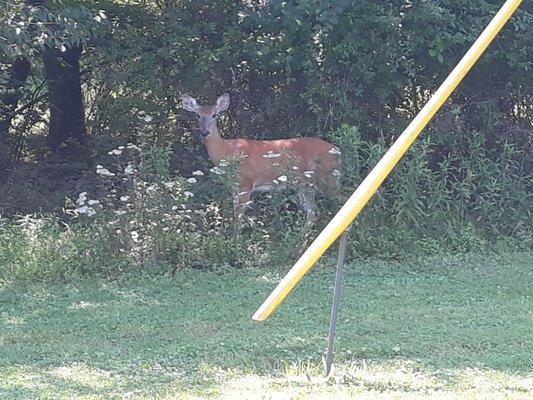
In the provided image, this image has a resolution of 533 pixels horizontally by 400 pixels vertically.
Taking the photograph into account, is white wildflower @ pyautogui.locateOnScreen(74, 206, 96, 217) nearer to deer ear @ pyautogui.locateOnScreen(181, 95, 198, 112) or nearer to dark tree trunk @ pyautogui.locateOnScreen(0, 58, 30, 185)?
deer ear @ pyautogui.locateOnScreen(181, 95, 198, 112)

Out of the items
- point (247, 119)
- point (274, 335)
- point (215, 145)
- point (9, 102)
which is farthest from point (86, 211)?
point (9, 102)

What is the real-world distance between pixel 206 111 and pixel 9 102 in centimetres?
357

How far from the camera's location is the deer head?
35.6ft

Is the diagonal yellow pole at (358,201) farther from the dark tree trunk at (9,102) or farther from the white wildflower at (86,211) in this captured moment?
the dark tree trunk at (9,102)

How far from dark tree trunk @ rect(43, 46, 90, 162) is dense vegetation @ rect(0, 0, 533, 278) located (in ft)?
0.10

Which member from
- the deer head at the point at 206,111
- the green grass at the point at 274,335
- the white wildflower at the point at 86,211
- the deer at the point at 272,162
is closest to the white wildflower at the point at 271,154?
the deer at the point at 272,162

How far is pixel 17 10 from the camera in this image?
905cm

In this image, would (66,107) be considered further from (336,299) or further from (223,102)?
(336,299)

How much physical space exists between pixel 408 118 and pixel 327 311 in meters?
4.78

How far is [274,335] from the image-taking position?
263 inches

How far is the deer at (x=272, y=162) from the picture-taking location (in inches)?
391

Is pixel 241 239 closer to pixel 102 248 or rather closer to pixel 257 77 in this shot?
pixel 102 248

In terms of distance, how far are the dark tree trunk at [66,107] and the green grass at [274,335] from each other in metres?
5.33

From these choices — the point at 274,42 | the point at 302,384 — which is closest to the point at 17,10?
the point at 274,42
